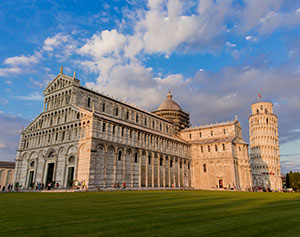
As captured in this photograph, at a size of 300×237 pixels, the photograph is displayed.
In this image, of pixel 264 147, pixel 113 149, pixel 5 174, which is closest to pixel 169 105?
pixel 113 149

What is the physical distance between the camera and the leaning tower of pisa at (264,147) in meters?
85.6

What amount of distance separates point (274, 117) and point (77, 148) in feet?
265

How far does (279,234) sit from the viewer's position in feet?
21.0

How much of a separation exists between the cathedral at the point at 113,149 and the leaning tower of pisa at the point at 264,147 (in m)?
30.6

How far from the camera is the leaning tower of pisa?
281ft

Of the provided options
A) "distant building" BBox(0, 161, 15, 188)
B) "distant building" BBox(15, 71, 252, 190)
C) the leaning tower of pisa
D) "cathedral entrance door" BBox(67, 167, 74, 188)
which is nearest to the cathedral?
"distant building" BBox(15, 71, 252, 190)

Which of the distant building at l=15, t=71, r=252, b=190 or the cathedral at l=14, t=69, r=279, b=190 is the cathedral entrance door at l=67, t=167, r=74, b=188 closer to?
the distant building at l=15, t=71, r=252, b=190

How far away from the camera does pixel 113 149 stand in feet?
131

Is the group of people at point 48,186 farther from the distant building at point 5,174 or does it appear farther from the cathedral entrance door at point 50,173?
the distant building at point 5,174

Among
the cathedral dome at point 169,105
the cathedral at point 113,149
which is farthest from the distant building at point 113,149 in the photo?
the cathedral dome at point 169,105

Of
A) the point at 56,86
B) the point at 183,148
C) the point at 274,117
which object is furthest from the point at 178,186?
the point at 274,117

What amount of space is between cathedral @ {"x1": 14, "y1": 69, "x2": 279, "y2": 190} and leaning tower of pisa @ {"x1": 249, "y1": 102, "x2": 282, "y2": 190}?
30.6 meters

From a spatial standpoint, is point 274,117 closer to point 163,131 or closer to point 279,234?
point 163,131

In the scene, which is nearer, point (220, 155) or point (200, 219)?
point (200, 219)
